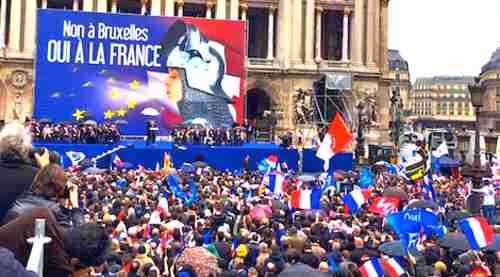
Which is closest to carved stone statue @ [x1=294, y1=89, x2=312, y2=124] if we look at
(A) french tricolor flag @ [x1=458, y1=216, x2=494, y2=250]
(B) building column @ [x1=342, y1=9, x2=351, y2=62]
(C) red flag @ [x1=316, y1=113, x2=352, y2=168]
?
(B) building column @ [x1=342, y1=9, x2=351, y2=62]

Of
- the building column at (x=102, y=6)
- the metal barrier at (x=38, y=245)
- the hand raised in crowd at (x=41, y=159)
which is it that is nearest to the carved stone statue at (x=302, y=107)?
the building column at (x=102, y=6)

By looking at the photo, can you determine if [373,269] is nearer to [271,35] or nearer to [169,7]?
[169,7]

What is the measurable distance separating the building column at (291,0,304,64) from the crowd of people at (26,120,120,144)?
68.0 ft

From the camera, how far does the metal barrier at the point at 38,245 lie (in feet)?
13.6

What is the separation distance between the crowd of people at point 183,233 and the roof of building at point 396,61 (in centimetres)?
14573

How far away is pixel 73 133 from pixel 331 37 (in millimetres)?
30564

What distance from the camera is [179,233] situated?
1263 centimetres

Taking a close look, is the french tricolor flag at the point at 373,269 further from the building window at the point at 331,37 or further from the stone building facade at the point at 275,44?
the building window at the point at 331,37

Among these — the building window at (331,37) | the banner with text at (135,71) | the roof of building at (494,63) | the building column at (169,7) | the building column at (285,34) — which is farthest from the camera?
the roof of building at (494,63)

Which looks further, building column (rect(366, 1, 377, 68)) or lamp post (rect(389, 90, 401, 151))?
building column (rect(366, 1, 377, 68))

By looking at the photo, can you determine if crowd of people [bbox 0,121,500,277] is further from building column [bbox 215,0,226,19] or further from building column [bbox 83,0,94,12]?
building column [bbox 215,0,226,19]

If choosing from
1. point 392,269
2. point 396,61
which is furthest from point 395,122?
point 396,61

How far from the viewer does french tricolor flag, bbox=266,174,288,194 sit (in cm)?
2159

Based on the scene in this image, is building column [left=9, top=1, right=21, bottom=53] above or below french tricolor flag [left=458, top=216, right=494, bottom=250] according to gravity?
above
